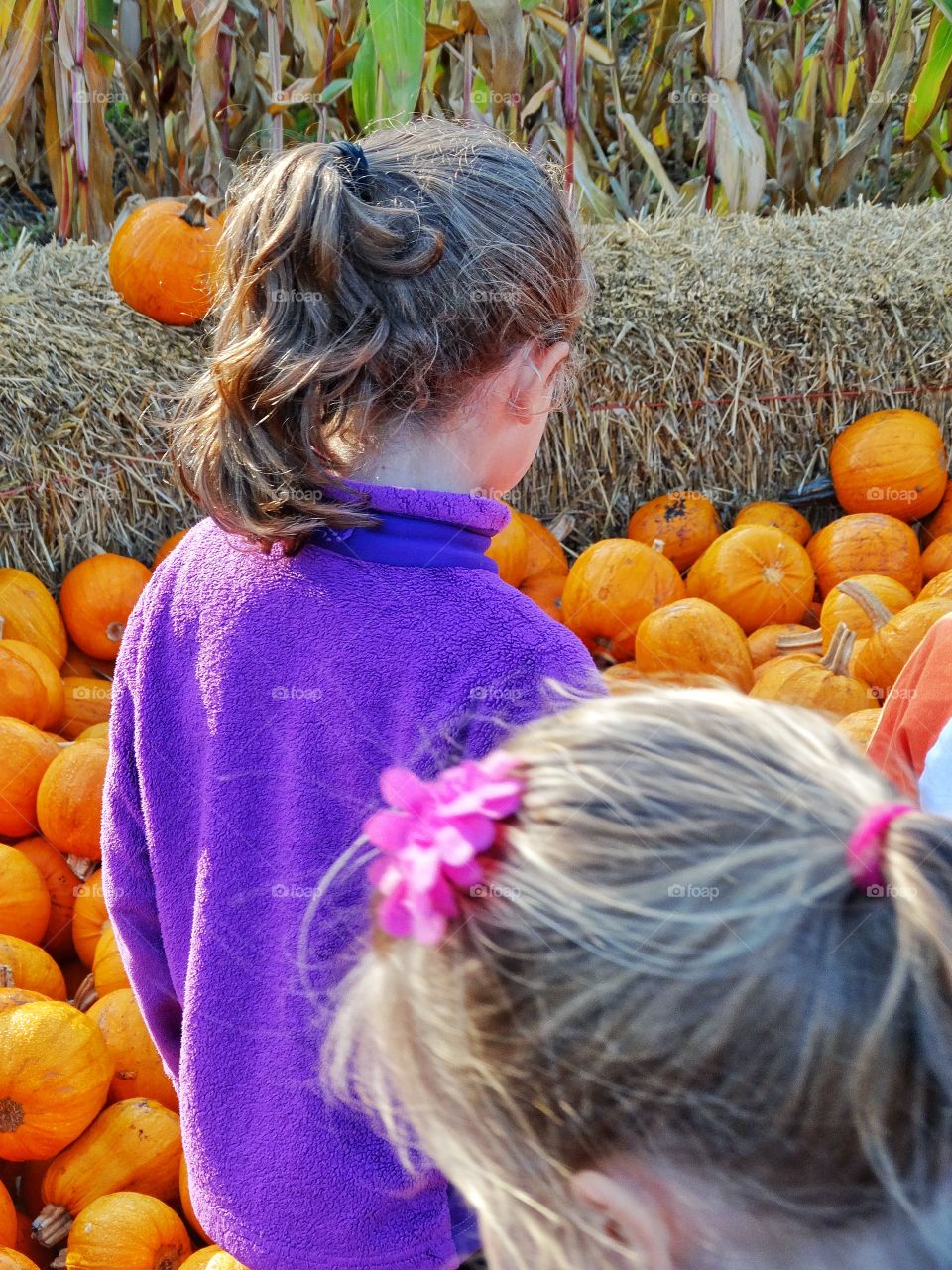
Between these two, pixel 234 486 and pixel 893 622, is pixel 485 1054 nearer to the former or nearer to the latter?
pixel 234 486

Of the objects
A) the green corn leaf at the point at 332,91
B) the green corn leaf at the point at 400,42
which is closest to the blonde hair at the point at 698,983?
the green corn leaf at the point at 400,42

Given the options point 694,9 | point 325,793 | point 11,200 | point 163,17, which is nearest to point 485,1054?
point 325,793

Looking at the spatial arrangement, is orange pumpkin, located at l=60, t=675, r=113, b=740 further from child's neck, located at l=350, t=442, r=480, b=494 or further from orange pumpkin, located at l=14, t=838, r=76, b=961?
child's neck, located at l=350, t=442, r=480, b=494

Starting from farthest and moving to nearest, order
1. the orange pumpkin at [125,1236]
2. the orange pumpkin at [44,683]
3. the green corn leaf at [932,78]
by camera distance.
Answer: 1. the green corn leaf at [932,78]
2. the orange pumpkin at [44,683]
3. the orange pumpkin at [125,1236]

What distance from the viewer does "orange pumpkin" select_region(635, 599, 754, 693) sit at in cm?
281

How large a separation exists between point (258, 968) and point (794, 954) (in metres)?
0.69

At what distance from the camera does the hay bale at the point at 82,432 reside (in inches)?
131

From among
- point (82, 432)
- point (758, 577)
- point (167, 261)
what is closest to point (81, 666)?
point (82, 432)

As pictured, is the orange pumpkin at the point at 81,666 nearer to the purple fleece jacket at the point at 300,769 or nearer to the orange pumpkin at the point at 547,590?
the orange pumpkin at the point at 547,590

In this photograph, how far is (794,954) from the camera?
70 centimetres

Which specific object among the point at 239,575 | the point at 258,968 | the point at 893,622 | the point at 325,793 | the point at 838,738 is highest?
the point at 838,738

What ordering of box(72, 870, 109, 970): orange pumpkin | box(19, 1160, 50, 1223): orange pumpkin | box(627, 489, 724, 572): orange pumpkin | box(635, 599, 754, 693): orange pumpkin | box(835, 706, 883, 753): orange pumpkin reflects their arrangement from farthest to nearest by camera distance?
1. box(627, 489, 724, 572): orange pumpkin
2. box(635, 599, 754, 693): orange pumpkin
3. box(72, 870, 109, 970): orange pumpkin
4. box(835, 706, 883, 753): orange pumpkin
5. box(19, 1160, 50, 1223): orange pumpkin

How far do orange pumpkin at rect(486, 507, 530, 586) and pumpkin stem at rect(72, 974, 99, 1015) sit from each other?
4.49 feet

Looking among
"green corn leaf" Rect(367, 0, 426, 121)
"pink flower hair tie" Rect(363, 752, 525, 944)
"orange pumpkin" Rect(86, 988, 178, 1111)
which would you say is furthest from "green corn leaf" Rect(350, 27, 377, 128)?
"pink flower hair tie" Rect(363, 752, 525, 944)
